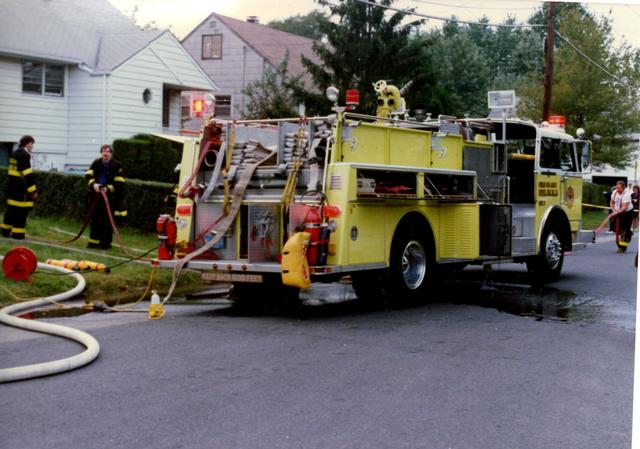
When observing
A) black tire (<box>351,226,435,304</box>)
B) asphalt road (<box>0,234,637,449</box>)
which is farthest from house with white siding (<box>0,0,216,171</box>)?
black tire (<box>351,226,435,304</box>)

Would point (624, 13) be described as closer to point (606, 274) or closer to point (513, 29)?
point (513, 29)

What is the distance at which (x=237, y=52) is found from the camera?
11.8 meters

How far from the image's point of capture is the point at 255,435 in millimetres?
4492

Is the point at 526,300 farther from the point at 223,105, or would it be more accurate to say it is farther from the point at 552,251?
the point at 223,105

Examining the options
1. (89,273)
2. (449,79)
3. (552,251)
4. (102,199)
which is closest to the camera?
(89,273)

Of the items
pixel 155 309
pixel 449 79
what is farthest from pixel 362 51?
pixel 155 309

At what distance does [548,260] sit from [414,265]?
3.10 metres

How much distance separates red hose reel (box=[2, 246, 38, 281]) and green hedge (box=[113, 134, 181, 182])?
1776 millimetres

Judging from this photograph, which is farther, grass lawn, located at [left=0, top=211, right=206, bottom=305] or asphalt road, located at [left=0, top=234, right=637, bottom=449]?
grass lawn, located at [left=0, top=211, right=206, bottom=305]

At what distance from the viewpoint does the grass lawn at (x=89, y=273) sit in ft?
29.6

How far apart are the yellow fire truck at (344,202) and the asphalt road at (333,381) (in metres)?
0.53

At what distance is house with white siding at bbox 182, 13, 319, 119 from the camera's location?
29.7ft

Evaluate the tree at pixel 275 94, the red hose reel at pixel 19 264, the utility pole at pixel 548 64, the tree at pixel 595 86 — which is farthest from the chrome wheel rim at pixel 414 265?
the tree at pixel 275 94

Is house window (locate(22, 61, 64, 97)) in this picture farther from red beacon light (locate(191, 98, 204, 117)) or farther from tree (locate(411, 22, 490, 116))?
tree (locate(411, 22, 490, 116))
